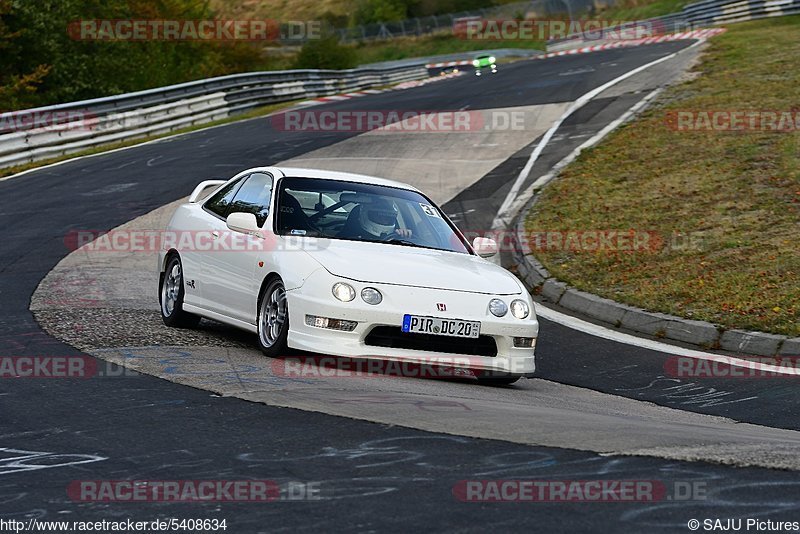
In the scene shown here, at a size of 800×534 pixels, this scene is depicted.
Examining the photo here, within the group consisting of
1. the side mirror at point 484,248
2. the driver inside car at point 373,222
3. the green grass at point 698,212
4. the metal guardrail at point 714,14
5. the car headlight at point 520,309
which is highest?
the metal guardrail at point 714,14

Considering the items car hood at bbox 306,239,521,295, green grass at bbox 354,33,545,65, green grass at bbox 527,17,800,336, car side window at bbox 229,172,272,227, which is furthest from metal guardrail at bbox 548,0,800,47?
car hood at bbox 306,239,521,295

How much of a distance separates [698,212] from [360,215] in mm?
7011

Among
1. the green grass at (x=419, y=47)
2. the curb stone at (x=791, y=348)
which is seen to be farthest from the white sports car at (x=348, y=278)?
the green grass at (x=419, y=47)

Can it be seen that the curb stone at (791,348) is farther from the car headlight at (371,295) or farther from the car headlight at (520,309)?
the car headlight at (371,295)

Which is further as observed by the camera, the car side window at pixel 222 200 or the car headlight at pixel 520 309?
the car side window at pixel 222 200

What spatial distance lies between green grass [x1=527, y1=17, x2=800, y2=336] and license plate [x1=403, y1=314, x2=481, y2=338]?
12.0ft

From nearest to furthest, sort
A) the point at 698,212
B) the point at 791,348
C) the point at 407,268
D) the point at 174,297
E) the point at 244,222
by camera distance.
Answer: the point at 407,268, the point at 244,222, the point at 791,348, the point at 174,297, the point at 698,212

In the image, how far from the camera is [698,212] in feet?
50.4

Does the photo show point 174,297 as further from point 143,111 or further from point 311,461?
point 143,111

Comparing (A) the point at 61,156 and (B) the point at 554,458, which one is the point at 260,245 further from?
(A) the point at 61,156

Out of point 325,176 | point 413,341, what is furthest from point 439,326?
point 325,176

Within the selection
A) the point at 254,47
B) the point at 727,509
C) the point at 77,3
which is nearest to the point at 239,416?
the point at 727,509

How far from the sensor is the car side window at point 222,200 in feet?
34.7

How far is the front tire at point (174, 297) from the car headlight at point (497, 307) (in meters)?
2.91
